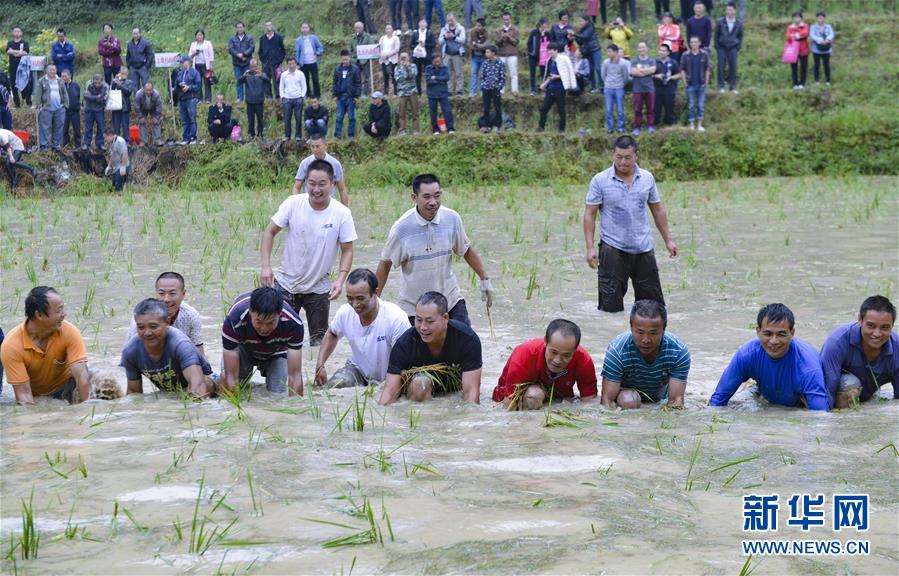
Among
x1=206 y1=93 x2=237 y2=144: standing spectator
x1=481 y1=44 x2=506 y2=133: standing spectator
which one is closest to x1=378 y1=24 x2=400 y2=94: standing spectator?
x1=481 y1=44 x2=506 y2=133: standing spectator

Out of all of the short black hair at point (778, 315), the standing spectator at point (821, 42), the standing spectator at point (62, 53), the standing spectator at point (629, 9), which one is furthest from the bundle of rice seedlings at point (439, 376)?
the standing spectator at point (629, 9)

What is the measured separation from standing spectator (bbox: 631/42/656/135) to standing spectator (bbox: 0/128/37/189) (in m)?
11.2

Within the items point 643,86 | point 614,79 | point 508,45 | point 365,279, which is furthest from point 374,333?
point 508,45

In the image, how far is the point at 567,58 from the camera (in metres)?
21.2

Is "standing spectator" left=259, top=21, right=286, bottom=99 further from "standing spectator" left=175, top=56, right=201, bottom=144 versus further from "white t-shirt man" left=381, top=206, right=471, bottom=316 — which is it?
"white t-shirt man" left=381, top=206, right=471, bottom=316

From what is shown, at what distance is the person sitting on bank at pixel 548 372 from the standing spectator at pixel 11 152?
16061 millimetres

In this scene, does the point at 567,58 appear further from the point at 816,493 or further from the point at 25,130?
the point at 816,493

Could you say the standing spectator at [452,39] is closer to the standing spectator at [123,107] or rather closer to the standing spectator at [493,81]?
the standing spectator at [493,81]

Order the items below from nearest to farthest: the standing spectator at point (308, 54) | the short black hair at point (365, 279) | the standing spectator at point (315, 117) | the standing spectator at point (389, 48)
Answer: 1. the short black hair at point (365, 279)
2. the standing spectator at point (315, 117)
3. the standing spectator at point (389, 48)
4. the standing spectator at point (308, 54)

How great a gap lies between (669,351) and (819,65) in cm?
1851

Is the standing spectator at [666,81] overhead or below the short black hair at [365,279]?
overhead

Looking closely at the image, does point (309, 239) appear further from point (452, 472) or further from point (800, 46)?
point (800, 46)

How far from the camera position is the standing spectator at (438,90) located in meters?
20.6

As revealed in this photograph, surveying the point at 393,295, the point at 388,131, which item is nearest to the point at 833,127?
the point at 388,131
